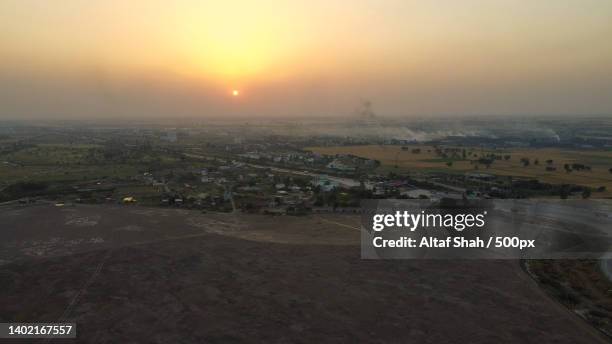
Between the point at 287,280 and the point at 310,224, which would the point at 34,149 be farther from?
the point at 287,280

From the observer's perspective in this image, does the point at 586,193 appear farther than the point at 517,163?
No

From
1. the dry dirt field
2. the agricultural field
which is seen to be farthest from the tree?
the dry dirt field

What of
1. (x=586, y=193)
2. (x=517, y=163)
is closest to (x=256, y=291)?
(x=586, y=193)

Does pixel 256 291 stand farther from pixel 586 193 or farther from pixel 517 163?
pixel 517 163

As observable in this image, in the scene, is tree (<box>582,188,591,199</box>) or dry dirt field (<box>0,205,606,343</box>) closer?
dry dirt field (<box>0,205,606,343</box>)

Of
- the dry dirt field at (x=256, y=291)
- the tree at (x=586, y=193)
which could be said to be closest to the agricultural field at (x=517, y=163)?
the tree at (x=586, y=193)

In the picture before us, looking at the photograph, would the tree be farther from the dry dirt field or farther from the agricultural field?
the dry dirt field
